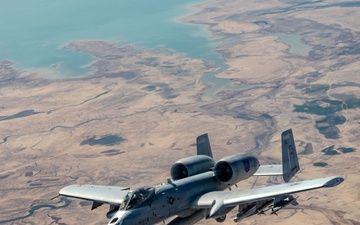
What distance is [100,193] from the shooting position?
140 feet

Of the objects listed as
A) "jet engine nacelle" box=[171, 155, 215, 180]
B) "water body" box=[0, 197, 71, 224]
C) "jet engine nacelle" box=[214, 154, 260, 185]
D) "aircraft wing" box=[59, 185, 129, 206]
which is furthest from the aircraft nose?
"water body" box=[0, 197, 71, 224]

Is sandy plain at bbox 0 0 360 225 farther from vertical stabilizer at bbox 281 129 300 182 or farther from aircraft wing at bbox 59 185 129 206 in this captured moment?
aircraft wing at bbox 59 185 129 206

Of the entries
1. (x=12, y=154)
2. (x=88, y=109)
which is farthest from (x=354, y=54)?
(x=12, y=154)

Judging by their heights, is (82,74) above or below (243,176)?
below

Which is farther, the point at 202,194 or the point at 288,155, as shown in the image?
the point at 288,155

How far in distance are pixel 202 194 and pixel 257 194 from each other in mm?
5361

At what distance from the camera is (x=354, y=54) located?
178125 millimetres

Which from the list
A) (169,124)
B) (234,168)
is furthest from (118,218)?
(169,124)

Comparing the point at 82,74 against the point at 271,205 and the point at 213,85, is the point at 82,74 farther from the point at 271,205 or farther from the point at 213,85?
the point at 271,205

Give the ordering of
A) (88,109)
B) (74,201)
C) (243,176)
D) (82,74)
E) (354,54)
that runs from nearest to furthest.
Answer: (243,176) < (74,201) < (88,109) < (354,54) < (82,74)

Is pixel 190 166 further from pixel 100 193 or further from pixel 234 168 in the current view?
pixel 100 193

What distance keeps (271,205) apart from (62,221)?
61449 mm

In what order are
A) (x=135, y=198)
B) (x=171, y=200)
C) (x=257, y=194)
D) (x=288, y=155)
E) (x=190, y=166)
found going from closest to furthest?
(x=257, y=194) → (x=135, y=198) → (x=171, y=200) → (x=288, y=155) → (x=190, y=166)

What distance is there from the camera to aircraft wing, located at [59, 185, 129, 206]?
41.3m
